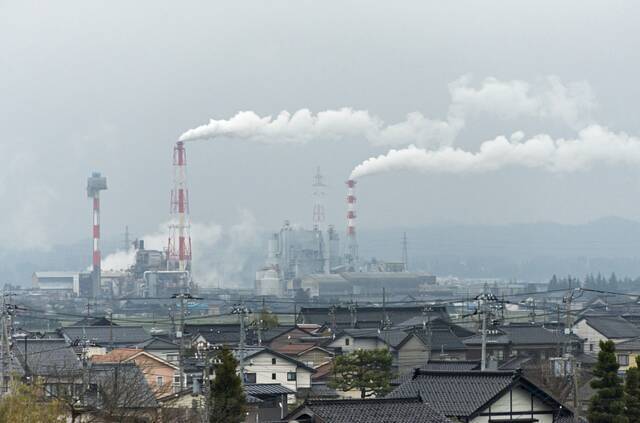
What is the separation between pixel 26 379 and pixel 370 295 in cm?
9700

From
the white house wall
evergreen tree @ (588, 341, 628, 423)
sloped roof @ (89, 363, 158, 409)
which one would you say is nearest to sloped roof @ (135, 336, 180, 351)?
sloped roof @ (89, 363, 158, 409)

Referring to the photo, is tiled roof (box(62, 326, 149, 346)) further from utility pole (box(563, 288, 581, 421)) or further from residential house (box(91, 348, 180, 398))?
utility pole (box(563, 288, 581, 421))

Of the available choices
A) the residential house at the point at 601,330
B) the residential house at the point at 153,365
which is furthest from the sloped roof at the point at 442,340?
the residential house at the point at 153,365

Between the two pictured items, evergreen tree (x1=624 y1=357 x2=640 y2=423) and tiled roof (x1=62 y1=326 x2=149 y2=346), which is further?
tiled roof (x1=62 y1=326 x2=149 y2=346)

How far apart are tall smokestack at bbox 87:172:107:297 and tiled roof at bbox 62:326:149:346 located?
70.0 m

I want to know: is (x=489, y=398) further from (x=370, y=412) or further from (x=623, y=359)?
(x=623, y=359)

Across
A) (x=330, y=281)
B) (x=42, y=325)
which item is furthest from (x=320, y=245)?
(x=42, y=325)

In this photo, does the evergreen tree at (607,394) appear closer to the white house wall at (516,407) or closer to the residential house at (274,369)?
the white house wall at (516,407)

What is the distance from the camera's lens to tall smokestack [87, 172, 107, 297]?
121 metres

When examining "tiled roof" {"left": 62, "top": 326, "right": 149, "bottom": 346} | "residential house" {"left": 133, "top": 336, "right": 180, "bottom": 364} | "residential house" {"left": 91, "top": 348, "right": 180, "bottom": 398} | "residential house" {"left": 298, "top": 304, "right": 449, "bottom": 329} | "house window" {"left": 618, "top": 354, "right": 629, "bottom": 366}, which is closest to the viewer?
"residential house" {"left": 91, "top": 348, "right": 180, "bottom": 398}

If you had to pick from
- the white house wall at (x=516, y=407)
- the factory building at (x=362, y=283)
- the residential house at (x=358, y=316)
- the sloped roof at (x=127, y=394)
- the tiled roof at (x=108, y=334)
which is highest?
the factory building at (x=362, y=283)

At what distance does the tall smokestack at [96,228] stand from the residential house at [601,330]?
245 feet

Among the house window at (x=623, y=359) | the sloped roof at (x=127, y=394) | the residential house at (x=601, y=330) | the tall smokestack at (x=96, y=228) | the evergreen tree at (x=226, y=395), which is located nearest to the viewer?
the sloped roof at (x=127, y=394)

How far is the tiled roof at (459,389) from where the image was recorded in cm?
2034
